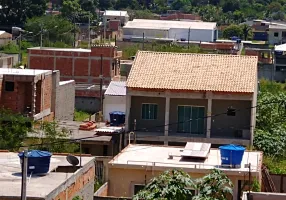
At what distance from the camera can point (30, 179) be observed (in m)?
16.8

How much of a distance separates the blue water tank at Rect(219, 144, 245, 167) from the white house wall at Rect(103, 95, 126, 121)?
14.2 m

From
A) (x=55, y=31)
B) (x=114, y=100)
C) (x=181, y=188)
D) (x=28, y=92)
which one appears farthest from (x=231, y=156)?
(x=55, y=31)

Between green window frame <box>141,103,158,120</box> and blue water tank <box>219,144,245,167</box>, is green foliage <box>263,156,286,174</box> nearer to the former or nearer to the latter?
blue water tank <box>219,144,245,167</box>

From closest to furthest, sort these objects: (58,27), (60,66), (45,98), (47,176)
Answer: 1. (47,176)
2. (45,98)
3. (60,66)
4. (58,27)

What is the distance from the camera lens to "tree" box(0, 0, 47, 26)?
82562 mm

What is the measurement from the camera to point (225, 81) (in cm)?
2816

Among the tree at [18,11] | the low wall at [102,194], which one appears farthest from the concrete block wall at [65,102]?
the tree at [18,11]

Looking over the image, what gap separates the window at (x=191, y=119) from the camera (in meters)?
28.5

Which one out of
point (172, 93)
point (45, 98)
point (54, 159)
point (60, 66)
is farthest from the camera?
point (60, 66)

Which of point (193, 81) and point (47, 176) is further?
point (193, 81)

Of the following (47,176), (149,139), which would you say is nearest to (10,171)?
(47,176)

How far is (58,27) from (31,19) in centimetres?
965

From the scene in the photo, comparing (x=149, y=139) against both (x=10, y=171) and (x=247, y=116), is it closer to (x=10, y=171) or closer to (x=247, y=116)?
(x=247, y=116)

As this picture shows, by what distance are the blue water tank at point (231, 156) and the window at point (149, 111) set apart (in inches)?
323
